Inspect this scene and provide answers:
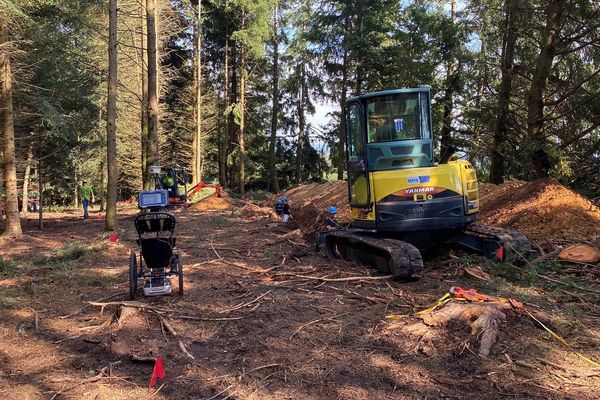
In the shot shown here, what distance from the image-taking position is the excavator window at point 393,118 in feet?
25.5

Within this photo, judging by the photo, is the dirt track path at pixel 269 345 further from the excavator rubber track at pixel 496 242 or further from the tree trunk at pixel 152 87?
the tree trunk at pixel 152 87

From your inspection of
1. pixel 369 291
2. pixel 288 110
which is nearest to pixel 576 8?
pixel 369 291

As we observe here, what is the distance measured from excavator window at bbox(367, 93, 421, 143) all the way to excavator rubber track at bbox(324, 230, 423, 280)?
178 cm

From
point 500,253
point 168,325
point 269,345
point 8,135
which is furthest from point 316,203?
point 269,345

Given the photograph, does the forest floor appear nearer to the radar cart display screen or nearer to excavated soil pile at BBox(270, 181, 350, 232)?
the radar cart display screen

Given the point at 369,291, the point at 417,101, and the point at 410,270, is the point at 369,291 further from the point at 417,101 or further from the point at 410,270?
the point at 417,101

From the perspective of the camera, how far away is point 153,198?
6.44m

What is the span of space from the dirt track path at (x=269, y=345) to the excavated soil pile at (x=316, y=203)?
6862mm

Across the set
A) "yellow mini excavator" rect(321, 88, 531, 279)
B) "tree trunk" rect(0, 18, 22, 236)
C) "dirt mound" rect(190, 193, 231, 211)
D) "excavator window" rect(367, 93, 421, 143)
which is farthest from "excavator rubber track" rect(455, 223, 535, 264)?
"dirt mound" rect(190, 193, 231, 211)

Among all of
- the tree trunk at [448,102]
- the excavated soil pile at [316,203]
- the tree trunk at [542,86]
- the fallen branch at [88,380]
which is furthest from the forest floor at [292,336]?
the tree trunk at [448,102]

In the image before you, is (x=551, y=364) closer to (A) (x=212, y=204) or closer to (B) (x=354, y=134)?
(B) (x=354, y=134)

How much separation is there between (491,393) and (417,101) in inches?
205

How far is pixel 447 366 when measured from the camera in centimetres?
420

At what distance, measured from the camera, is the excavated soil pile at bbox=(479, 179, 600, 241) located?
962cm
